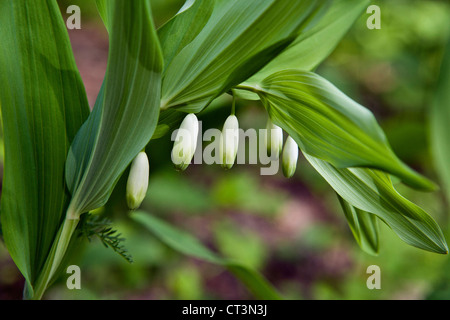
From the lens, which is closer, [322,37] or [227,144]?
[227,144]

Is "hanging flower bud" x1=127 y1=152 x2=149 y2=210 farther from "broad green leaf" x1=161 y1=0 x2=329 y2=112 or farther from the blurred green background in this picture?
the blurred green background

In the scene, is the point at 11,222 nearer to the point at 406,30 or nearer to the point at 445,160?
the point at 445,160

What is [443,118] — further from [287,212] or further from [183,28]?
[287,212]

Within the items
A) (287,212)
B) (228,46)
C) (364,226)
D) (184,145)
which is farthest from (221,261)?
(287,212)

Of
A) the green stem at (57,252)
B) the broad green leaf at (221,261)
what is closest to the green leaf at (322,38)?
the green stem at (57,252)

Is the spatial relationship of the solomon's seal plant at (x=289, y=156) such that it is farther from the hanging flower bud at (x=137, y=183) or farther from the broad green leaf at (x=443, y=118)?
the broad green leaf at (x=443, y=118)

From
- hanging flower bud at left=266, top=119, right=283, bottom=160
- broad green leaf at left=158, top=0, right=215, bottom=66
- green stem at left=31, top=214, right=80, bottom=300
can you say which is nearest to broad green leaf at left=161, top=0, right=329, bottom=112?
broad green leaf at left=158, top=0, right=215, bottom=66
